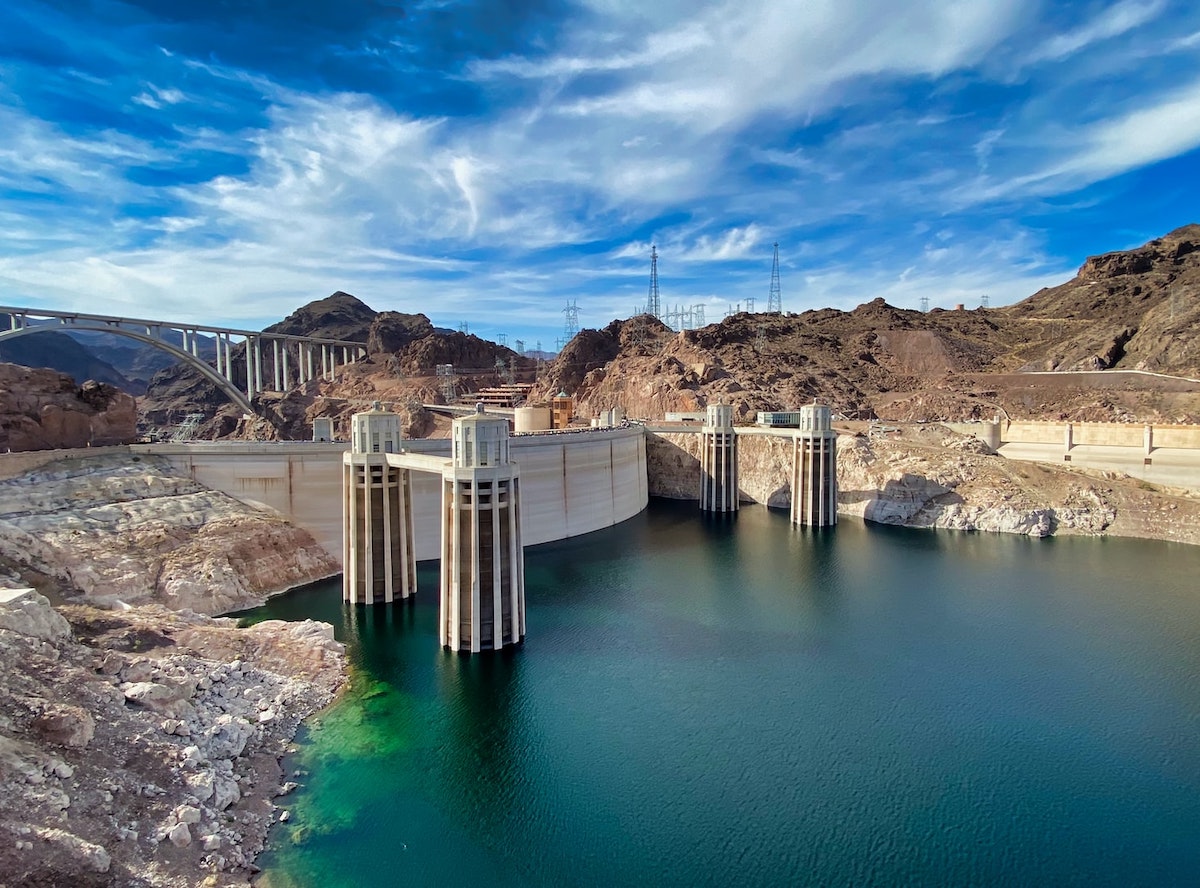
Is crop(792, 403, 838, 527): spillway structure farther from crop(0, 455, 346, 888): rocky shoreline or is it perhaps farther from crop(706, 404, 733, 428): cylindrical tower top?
crop(0, 455, 346, 888): rocky shoreline

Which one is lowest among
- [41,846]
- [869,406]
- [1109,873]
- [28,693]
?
[1109,873]

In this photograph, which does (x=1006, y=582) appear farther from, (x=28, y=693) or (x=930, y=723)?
(x=28, y=693)

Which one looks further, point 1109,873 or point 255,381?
point 255,381

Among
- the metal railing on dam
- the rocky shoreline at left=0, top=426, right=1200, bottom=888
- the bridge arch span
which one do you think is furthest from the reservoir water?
the bridge arch span

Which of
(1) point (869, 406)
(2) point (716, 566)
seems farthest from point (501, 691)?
(1) point (869, 406)

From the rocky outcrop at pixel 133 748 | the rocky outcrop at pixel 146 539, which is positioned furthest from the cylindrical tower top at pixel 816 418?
the rocky outcrop at pixel 133 748

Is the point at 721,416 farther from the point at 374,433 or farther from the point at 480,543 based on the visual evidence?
the point at 480,543

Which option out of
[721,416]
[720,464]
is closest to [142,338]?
[721,416]
